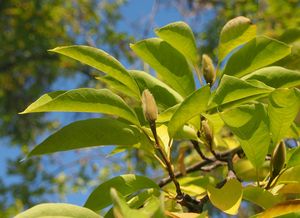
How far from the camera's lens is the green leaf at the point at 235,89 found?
2.34ft

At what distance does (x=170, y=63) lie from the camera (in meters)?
0.92

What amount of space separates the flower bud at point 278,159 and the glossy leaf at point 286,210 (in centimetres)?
16

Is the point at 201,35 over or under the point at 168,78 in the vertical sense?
under

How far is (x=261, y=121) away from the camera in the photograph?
0.74 metres

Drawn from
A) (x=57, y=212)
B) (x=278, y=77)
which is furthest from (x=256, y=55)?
(x=57, y=212)

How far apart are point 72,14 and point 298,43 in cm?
483

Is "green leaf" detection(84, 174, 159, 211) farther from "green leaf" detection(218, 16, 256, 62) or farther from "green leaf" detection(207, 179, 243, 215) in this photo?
"green leaf" detection(218, 16, 256, 62)

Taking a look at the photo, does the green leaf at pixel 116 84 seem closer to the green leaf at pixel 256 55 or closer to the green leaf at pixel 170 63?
the green leaf at pixel 170 63

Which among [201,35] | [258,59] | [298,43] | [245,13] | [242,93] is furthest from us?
[201,35]

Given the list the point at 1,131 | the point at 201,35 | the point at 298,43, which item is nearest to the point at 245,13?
the point at 201,35

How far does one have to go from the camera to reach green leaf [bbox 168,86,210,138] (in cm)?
69

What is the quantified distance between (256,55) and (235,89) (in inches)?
7.0

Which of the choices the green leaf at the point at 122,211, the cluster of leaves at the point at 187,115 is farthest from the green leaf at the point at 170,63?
the green leaf at the point at 122,211

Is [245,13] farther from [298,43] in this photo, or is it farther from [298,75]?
[298,75]
